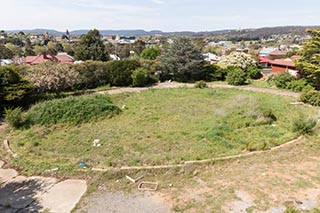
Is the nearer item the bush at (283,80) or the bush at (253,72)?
the bush at (283,80)

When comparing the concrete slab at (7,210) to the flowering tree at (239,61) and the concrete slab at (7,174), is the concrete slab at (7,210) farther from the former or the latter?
the flowering tree at (239,61)

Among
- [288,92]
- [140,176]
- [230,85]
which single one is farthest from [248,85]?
[140,176]

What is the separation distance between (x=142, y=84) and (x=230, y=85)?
869 cm

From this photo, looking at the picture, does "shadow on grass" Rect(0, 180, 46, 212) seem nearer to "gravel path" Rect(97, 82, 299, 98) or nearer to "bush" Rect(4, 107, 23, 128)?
"bush" Rect(4, 107, 23, 128)

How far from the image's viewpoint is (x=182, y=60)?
26.0 metres

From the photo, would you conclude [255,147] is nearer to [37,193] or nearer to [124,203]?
[124,203]

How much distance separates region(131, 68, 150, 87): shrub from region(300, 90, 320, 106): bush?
44.6 feet

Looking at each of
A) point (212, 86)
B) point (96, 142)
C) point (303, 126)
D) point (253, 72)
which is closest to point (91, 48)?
point (212, 86)

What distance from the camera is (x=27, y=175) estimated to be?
9500 millimetres

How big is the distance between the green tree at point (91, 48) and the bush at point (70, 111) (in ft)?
71.3

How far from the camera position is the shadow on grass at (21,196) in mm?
7555

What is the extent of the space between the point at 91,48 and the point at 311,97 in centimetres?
2858

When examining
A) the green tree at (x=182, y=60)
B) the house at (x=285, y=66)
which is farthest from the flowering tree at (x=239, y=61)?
the house at (x=285, y=66)

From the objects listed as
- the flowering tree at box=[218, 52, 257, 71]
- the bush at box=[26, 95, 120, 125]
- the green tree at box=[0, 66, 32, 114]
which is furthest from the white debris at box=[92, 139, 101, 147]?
the flowering tree at box=[218, 52, 257, 71]
